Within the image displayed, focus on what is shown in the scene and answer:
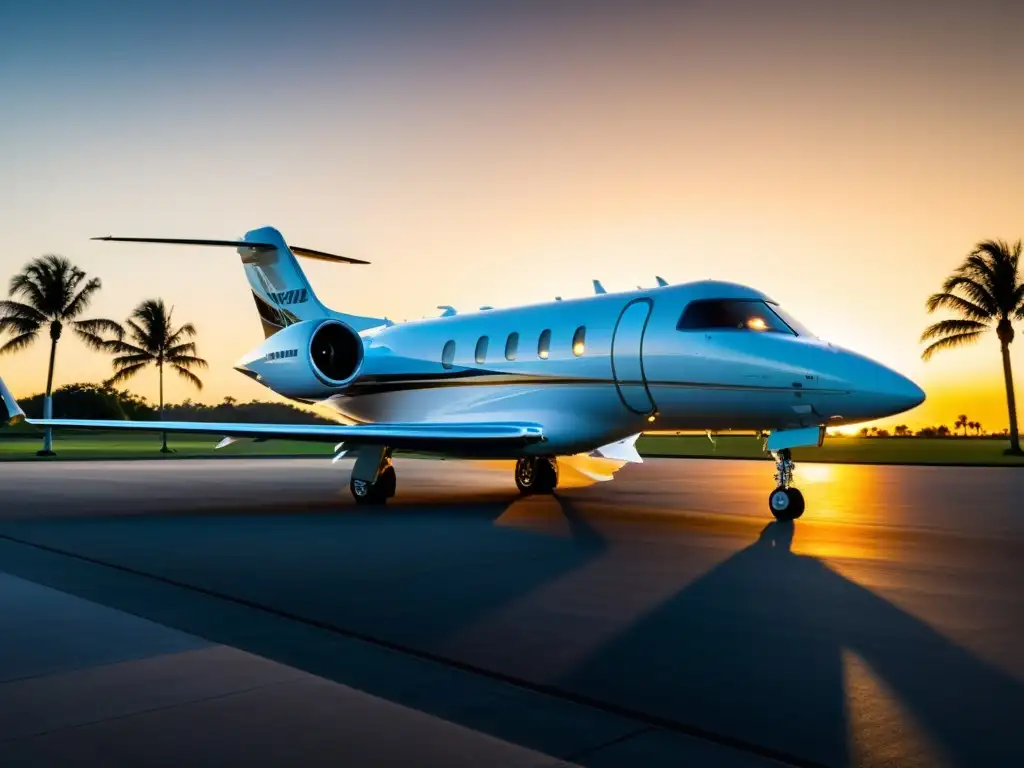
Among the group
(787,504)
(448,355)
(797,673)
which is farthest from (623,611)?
(448,355)

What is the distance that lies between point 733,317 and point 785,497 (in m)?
2.36

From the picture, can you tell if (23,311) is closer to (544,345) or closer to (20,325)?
(20,325)

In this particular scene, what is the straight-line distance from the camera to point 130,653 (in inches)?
181

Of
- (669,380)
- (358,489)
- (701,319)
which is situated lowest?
(358,489)

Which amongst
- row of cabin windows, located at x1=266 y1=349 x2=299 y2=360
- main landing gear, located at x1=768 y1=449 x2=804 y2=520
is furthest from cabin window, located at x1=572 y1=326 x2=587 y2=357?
row of cabin windows, located at x1=266 y1=349 x2=299 y2=360

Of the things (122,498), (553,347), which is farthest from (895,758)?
(122,498)

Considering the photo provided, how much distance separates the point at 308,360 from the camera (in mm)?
15664

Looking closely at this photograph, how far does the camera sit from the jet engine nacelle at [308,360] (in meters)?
15.7

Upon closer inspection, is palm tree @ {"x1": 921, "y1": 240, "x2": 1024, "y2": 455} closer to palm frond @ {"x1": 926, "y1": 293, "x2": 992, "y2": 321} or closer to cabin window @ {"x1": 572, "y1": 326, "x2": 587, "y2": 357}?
palm frond @ {"x1": 926, "y1": 293, "x2": 992, "y2": 321}

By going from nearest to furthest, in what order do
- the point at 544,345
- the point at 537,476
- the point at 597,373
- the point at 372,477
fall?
the point at 597,373, the point at 544,345, the point at 372,477, the point at 537,476

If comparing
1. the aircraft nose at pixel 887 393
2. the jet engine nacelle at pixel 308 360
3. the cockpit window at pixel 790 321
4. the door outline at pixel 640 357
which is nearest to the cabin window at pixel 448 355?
the jet engine nacelle at pixel 308 360

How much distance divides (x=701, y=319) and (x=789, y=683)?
8.13m

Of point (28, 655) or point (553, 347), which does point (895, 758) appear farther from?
point (553, 347)

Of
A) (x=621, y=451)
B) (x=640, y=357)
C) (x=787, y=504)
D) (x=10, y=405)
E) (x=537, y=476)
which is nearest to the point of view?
(x=10, y=405)
